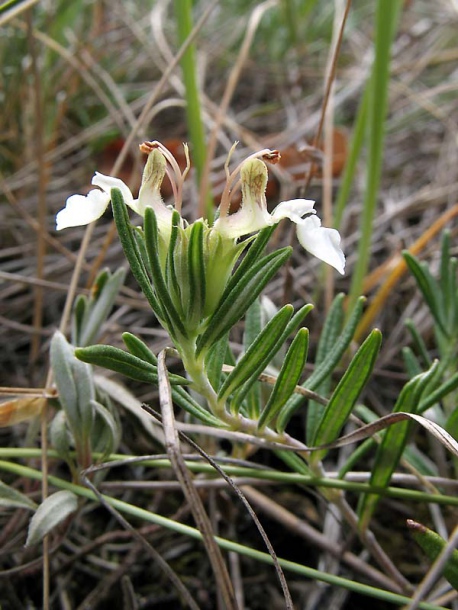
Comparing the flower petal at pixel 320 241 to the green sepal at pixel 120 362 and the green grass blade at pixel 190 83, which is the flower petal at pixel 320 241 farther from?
the green grass blade at pixel 190 83

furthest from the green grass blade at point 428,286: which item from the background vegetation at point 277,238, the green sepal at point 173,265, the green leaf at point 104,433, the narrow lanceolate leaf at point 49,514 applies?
the narrow lanceolate leaf at point 49,514

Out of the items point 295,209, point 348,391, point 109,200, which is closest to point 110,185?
point 109,200

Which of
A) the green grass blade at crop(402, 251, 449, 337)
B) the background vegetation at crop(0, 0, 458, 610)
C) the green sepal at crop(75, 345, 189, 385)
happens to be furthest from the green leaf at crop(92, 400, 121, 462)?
the green grass blade at crop(402, 251, 449, 337)

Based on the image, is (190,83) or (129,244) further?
(190,83)

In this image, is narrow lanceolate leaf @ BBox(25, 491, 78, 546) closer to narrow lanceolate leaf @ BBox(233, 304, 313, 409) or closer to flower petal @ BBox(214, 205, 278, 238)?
narrow lanceolate leaf @ BBox(233, 304, 313, 409)

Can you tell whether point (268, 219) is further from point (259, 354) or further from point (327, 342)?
point (327, 342)

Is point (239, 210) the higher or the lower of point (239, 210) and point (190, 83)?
the lower

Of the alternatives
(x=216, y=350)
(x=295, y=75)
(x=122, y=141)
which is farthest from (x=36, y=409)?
(x=295, y=75)
